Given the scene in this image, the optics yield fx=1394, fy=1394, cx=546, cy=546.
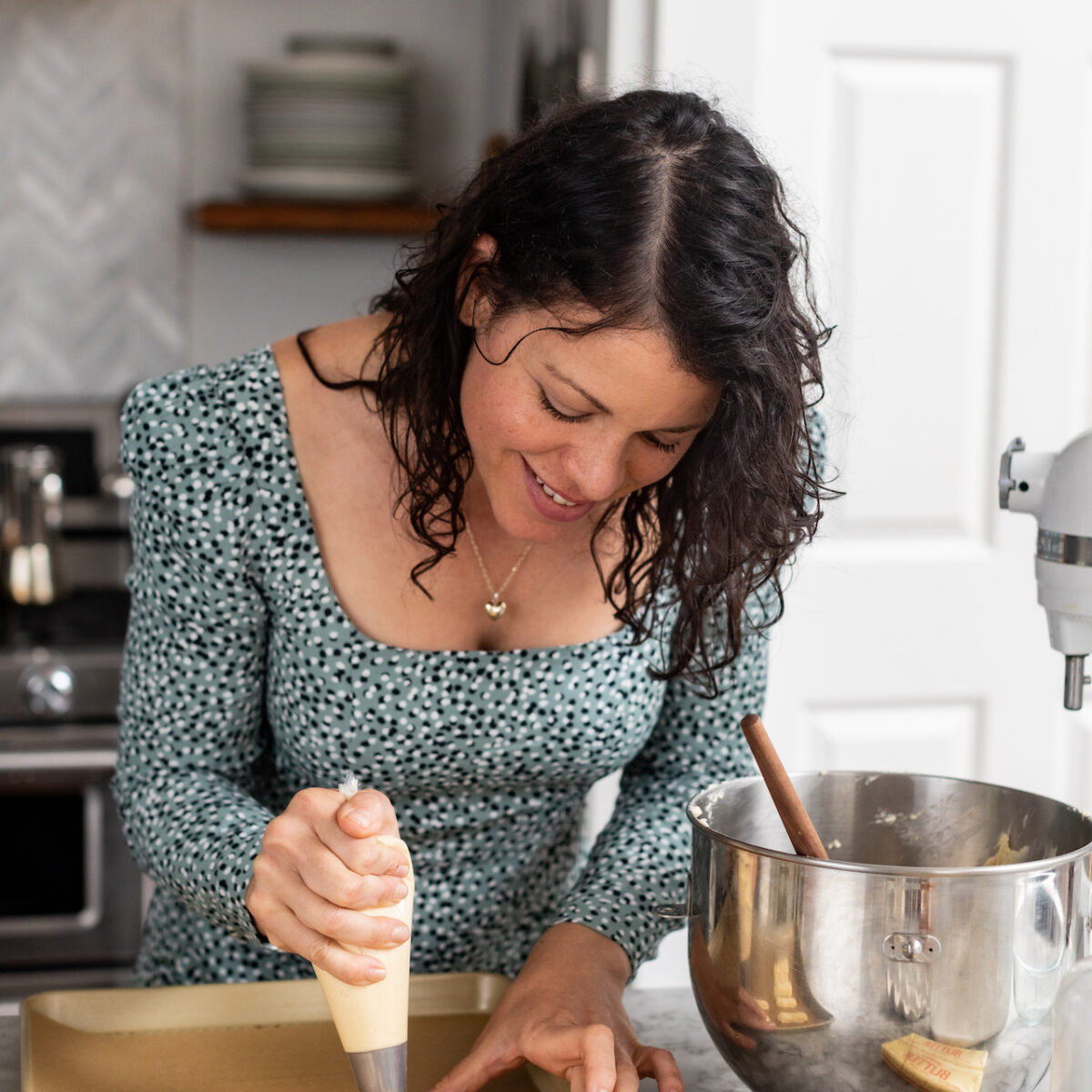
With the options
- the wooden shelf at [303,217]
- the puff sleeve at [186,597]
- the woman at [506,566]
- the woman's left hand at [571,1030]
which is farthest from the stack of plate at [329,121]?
the woman's left hand at [571,1030]

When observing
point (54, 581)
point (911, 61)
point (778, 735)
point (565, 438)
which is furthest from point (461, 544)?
point (54, 581)

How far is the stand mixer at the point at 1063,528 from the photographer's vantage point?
762 millimetres

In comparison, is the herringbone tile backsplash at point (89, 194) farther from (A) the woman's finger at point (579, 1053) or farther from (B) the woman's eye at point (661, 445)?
(A) the woman's finger at point (579, 1053)

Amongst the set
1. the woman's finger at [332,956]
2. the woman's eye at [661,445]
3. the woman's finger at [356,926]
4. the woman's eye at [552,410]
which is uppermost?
the woman's eye at [552,410]

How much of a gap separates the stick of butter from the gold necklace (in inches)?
21.5

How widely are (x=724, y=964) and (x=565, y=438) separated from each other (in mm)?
351

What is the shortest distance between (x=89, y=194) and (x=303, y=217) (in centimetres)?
45

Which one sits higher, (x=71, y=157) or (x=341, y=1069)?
(x=71, y=157)

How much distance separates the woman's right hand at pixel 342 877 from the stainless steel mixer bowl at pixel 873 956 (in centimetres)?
17

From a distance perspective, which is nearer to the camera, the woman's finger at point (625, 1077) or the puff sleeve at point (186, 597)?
the woman's finger at point (625, 1077)

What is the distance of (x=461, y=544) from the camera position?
1.19m

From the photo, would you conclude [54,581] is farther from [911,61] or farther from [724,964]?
[724,964]

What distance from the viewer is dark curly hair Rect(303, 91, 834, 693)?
89cm

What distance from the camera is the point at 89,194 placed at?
7.94ft
